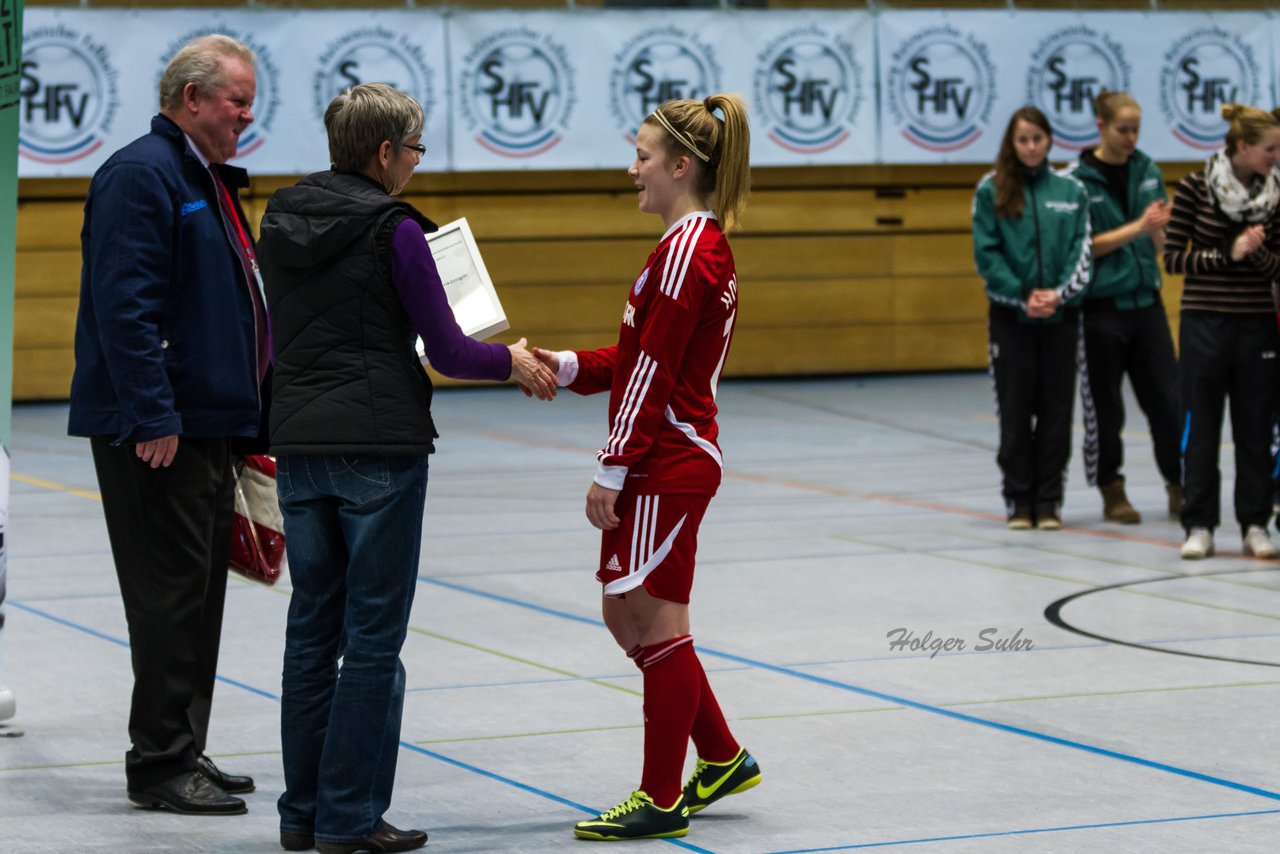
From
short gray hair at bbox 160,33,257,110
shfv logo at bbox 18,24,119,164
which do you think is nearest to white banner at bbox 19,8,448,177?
shfv logo at bbox 18,24,119,164

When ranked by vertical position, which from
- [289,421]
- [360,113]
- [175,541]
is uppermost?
[360,113]

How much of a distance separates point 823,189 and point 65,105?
7075 millimetres

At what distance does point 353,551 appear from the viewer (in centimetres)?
435

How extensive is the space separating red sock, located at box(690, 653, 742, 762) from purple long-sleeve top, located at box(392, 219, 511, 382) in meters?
1.06

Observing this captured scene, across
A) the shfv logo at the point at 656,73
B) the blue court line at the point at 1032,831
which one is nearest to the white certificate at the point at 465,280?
the blue court line at the point at 1032,831

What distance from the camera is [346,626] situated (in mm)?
4391

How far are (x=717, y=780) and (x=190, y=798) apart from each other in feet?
4.34

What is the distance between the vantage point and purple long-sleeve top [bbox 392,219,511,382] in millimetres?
4309

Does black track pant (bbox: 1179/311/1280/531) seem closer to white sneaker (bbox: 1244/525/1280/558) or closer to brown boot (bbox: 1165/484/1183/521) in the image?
white sneaker (bbox: 1244/525/1280/558)

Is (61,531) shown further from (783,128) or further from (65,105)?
(783,128)

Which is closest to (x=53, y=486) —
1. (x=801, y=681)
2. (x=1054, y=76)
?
(x=801, y=681)

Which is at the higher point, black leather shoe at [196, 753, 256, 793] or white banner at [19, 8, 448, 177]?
white banner at [19, 8, 448, 177]

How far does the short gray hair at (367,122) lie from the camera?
435 cm

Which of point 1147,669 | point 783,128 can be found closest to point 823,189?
point 783,128
